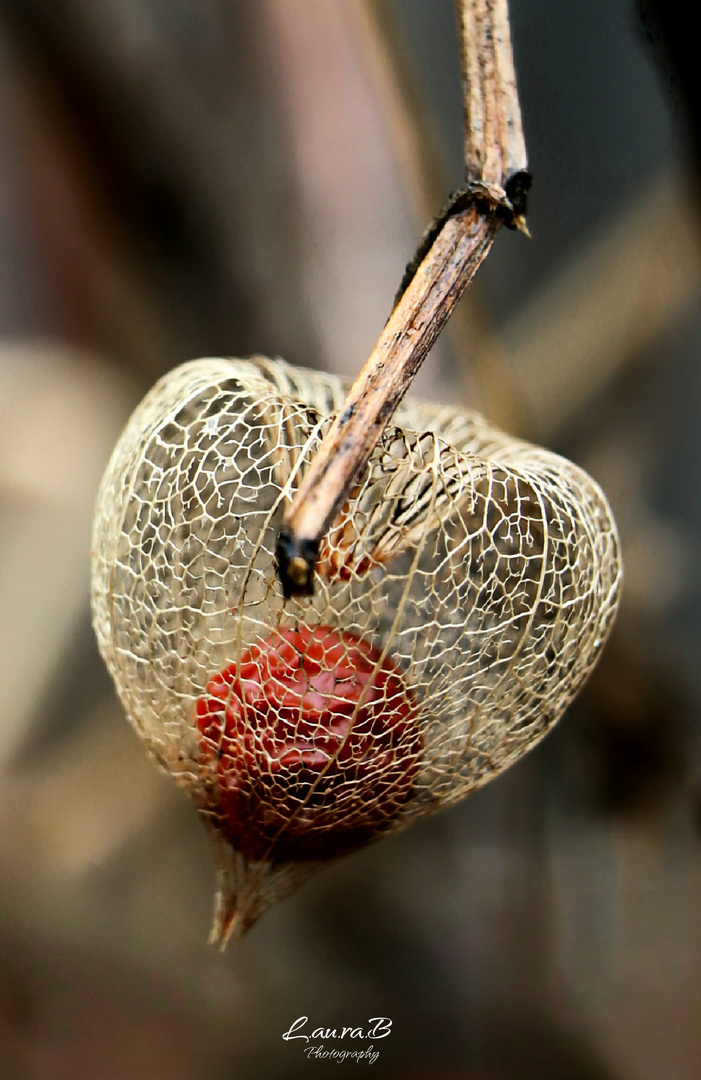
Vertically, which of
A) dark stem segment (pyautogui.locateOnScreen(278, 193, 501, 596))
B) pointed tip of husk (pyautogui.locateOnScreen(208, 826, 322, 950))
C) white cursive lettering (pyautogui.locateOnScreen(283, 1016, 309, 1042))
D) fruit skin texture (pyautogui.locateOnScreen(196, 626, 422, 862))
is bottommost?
white cursive lettering (pyautogui.locateOnScreen(283, 1016, 309, 1042))

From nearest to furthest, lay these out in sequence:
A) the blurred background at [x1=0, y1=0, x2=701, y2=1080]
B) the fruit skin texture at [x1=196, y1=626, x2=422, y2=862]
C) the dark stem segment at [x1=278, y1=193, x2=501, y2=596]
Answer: the dark stem segment at [x1=278, y1=193, x2=501, y2=596] → the fruit skin texture at [x1=196, y1=626, x2=422, y2=862] → the blurred background at [x1=0, y1=0, x2=701, y2=1080]

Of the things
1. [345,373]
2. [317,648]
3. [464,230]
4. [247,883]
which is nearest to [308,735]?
[317,648]

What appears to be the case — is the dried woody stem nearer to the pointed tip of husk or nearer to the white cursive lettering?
the pointed tip of husk

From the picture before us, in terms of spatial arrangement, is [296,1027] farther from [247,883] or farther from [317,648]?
[317,648]

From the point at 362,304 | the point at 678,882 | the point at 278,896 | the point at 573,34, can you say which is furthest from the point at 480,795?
the point at 573,34

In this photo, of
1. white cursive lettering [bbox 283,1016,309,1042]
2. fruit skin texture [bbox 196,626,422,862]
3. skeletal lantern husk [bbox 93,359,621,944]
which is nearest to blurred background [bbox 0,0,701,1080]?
white cursive lettering [bbox 283,1016,309,1042]

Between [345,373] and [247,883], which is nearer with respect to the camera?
[247,883]
